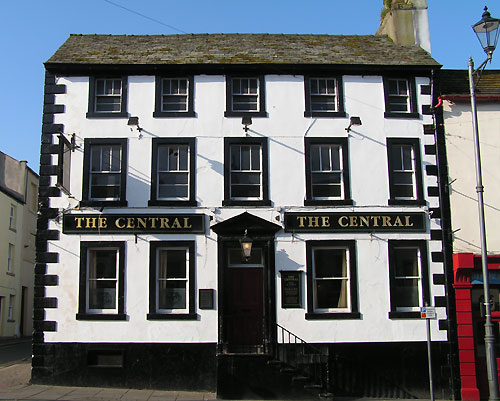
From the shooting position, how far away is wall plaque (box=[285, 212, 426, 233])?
1619cm

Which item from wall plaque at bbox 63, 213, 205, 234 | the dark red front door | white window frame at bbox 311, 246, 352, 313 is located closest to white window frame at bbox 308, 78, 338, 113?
white window frame at bbox 311, 246, 352, 313

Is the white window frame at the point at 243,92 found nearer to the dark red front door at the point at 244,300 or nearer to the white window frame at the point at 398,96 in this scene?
the white window frame at the point at 398,96

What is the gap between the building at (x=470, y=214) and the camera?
1577 cm

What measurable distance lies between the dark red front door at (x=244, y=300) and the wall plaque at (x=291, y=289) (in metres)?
0.61

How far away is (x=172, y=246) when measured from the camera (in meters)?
16.0

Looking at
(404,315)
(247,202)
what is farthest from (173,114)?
(404,315)

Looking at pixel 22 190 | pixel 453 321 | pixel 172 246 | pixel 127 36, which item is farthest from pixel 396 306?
pixel 22 190

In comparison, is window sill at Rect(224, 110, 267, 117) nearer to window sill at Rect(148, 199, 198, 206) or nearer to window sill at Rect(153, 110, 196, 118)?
window sill at Rect(153, 110, 196, 118)

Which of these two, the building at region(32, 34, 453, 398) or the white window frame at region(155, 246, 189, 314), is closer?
the building at region(32, 34, 453, 398)

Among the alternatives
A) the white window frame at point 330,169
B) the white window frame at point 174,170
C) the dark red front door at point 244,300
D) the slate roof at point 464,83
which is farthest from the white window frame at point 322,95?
the dark red front door at point 244,300

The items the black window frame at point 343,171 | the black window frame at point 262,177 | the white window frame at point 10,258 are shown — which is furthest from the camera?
the white window frame at point 10,258

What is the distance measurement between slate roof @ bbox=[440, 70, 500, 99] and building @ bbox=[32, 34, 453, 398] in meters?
0.84

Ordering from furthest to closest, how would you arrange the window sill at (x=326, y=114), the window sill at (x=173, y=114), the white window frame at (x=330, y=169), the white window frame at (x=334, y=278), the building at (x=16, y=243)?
the building at (x=16, y=243), the window sill at (x=326, y=114), the window sill at (x=173, y=114), the white window frame at (x=330, y=169), the white window frame at (x=334, y=278)

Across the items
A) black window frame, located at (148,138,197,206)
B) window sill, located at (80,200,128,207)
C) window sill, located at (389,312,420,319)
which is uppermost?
black window frame, located at (148,138,197,206)
